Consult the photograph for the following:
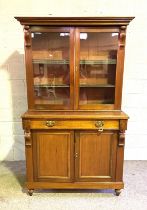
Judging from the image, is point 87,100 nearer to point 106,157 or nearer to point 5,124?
point 106,157

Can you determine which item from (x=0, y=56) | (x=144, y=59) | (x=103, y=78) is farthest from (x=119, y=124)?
(x=0, y=56)

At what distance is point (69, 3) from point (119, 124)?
1699 millimetres

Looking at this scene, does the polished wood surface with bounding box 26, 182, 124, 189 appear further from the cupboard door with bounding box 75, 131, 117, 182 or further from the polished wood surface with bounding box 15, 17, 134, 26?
the polished wood surface with bounding box 15, 17, 134, 26

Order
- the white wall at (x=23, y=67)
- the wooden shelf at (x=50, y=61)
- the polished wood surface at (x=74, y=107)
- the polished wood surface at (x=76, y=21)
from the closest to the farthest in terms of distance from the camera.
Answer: the polished wood surface at (x=76, y=21), the polished wood surface at (x=74, y=107), the wooden shelf at (x=50, y=61), the white wall at (x=23, y=67)

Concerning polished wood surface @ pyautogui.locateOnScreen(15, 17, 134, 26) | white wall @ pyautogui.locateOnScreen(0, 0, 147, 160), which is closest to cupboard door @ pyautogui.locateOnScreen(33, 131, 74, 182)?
white wall @ pyautogui.locateOnScreen(0, 0, 147, 160)

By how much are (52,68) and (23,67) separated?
2.46ft

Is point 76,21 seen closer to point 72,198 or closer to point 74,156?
point 74,156

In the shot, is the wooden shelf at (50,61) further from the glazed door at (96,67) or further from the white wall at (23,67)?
the white wall at (23,67)

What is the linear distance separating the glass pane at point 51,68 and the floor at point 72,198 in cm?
101

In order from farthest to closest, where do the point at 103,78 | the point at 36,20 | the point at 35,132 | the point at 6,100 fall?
the point at 6,100, the point at 103,78, the point at 35,132, the point at 36,20

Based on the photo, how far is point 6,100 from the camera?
112 inches

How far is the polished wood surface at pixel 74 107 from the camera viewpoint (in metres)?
2.01

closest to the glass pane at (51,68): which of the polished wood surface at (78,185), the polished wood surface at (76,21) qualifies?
the polished wood surface at (76,21)

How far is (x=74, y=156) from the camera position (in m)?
2.11
